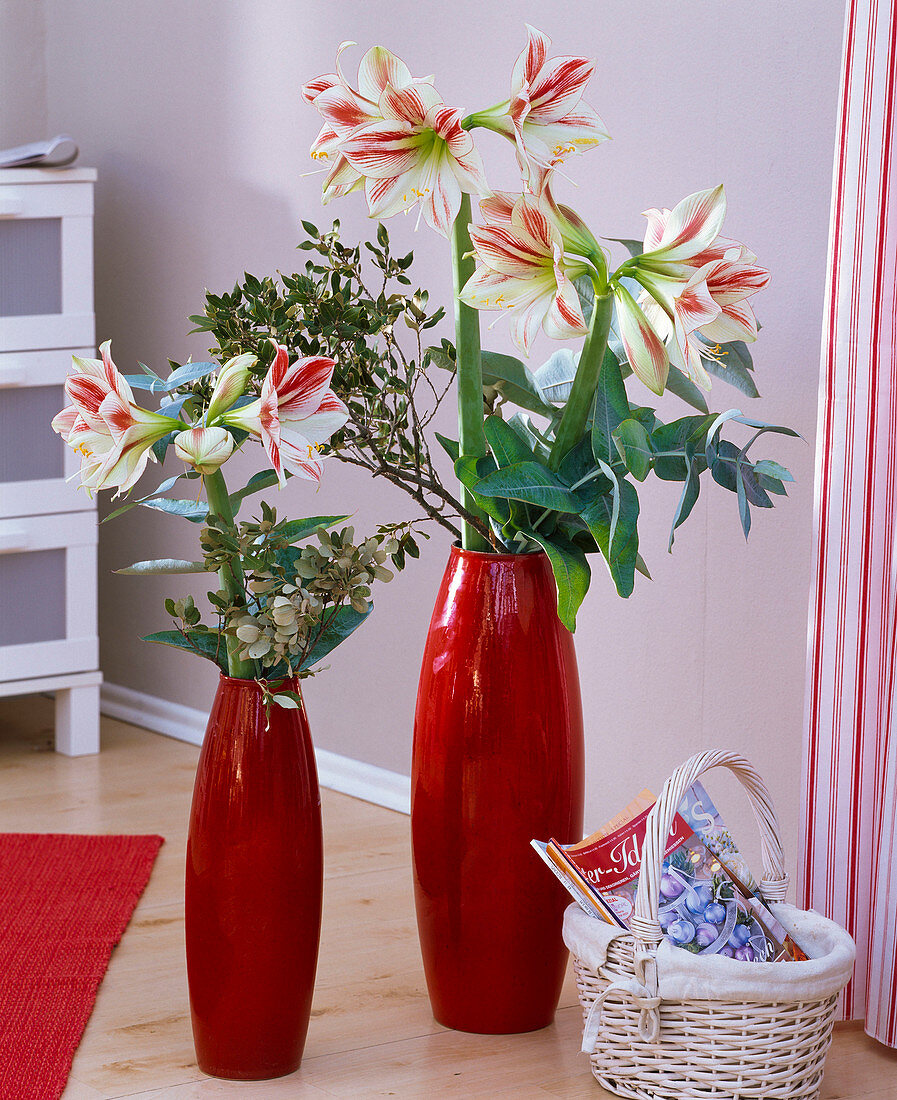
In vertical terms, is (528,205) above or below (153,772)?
above

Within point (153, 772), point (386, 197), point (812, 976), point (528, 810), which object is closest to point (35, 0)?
point (153, 772)

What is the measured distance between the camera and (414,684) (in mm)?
2312

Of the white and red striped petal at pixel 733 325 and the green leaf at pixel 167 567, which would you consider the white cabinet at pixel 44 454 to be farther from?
the white and red striped petal at pixel 733 325

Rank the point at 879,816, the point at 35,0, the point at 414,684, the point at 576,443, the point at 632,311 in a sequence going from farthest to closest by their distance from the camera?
the point at 35,0
the point at 414,684
the point at 879,816
the point at 576,443
the point at 632,311

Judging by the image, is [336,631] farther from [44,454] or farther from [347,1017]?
[44,454]

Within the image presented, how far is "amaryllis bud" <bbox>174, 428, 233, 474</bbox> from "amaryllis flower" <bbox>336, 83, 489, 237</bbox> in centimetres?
23

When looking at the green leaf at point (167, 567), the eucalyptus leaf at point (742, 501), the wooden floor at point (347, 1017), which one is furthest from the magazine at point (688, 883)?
the green leaf at point (167, 567)

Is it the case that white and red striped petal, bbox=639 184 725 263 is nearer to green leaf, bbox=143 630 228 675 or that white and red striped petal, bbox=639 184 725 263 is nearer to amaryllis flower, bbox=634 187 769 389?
amaryllis flower, bbox=634 187 769 389

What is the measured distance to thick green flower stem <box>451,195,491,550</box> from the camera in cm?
138

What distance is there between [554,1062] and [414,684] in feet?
3.02

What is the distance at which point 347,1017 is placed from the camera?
5.13 feet

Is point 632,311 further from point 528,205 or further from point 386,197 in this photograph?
point 386,197

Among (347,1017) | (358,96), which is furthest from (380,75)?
(347,1017)

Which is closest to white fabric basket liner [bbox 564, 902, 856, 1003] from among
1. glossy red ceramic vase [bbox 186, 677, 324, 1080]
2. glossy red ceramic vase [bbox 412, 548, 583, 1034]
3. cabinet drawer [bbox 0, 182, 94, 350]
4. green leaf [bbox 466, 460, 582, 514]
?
glossy red ceramic vase [bbox 412, 548, 583, 1034]
